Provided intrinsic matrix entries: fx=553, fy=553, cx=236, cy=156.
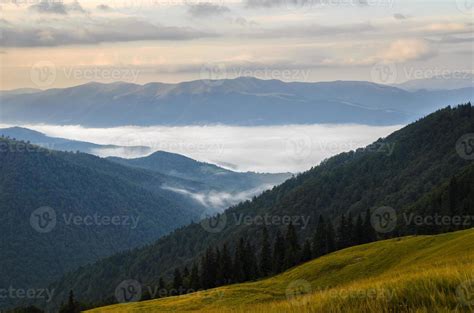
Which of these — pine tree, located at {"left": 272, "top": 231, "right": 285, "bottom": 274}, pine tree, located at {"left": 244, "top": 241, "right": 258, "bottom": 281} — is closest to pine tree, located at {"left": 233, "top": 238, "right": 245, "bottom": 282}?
pine tree, located at {"left": 244, "top": 241, "right": 258, "bottom": 281}

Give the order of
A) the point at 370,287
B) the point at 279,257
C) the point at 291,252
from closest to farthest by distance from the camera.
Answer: the point at 370,287 → the point at 291,252 → the point at 279,257

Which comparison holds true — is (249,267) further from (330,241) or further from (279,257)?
(330,241)

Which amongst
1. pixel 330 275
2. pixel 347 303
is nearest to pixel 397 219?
pixel 330 275

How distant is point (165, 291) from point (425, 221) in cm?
6979

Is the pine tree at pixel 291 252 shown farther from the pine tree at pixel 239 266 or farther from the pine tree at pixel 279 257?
the pine tree at pixel 239 266

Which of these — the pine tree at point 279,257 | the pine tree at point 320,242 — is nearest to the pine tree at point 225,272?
the pine tree at point 279,257

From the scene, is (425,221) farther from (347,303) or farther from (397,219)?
(347,303)

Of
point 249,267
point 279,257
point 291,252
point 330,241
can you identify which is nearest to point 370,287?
point 249,267

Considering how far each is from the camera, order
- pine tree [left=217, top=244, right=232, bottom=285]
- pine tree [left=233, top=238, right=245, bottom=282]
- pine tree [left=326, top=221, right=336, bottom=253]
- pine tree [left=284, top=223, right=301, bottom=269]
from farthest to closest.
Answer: pine tree [left=326, top=221, right=336, bottom=253]
pine tree [left=284, top=223, right=301, bottom=269]
pine tree [left=233, top=238, right=245, bottom=282]
pine tree [left=217, top=244, right=232, bottom=285]

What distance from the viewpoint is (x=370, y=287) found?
1292cm

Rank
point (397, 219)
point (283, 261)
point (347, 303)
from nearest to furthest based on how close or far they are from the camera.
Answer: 1. point (347, 303)
2. point (283, 261)
3. point (397, 219)

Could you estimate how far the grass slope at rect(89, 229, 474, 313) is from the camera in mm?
10898

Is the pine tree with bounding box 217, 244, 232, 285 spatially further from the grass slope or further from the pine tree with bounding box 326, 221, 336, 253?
the grass slope

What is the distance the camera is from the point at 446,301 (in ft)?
34.5
